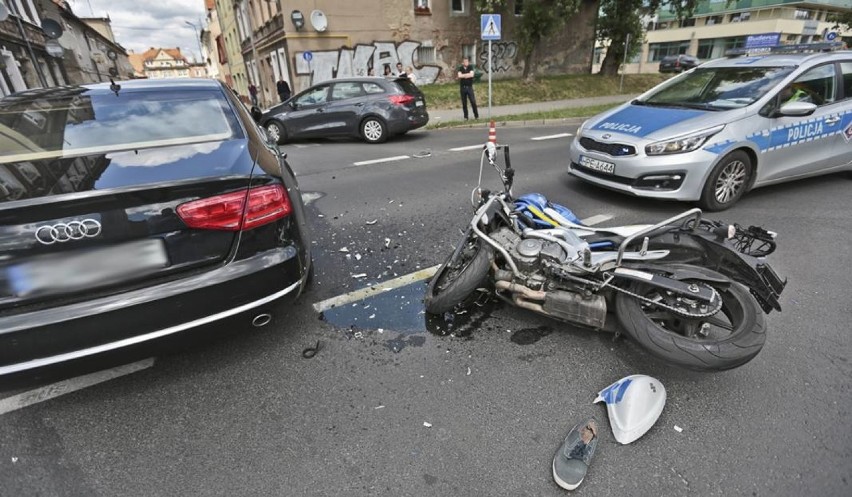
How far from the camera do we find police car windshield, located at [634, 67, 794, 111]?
193 inches

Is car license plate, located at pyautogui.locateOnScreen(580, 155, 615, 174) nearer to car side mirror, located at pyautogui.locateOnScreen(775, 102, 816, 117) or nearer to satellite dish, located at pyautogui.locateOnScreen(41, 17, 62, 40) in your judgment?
car side mirror, located at pyautogui.locateOnScreen(775, 102, 816, 117)

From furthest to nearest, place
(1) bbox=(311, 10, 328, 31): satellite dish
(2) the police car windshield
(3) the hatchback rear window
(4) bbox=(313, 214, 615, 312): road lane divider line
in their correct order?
(1) bbox=(311, 10, 328, 31): satellite dish < (3) the hatchback rear window < (2) the police car windshield < (4) bbox=(313, 214, 615, 312): road lane divider line

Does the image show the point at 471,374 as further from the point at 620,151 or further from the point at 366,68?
the point at 366,68

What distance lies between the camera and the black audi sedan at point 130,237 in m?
1.88

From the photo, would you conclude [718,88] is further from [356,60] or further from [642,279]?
[356,60]

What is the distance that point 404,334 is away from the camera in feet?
9.59

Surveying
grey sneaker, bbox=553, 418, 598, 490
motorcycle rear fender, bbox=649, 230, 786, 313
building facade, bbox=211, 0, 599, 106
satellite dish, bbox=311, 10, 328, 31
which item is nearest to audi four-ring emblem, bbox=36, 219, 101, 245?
grey sneaker, bbox=553, 418, 598, 490

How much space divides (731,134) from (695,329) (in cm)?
324

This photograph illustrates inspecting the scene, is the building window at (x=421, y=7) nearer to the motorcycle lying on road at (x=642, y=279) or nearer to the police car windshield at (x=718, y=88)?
the police car windshield at (x=718, y=88)

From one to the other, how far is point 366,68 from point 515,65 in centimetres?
909

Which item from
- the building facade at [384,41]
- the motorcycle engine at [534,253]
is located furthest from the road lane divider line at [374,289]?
the building facade at [384,41]

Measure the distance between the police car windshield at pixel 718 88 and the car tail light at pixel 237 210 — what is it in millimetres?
5001

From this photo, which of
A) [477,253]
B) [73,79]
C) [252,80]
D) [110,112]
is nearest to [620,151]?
[477,253]

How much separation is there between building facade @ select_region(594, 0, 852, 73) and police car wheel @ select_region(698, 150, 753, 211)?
44463 mm
